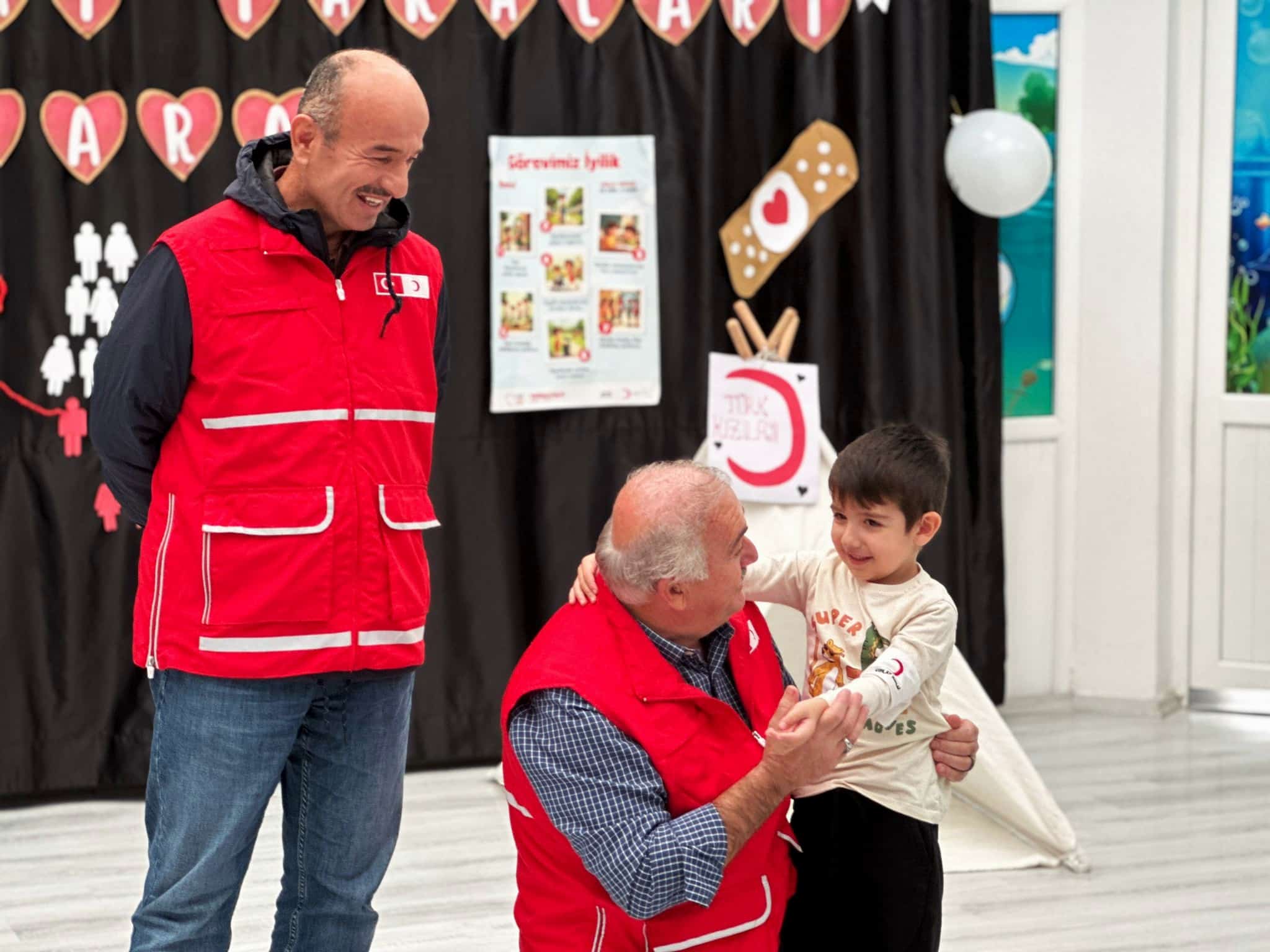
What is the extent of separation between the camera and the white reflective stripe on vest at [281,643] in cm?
183

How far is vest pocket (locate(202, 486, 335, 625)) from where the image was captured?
1.83m

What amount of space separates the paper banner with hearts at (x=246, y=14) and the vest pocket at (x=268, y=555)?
2.22m

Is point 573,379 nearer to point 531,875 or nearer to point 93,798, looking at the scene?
point 93,798

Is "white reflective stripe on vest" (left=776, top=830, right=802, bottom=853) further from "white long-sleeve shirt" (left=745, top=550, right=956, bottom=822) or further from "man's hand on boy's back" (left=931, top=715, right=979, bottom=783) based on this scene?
"man's hand on boy's back" (left=931, top=715, right=979, bottom=783)

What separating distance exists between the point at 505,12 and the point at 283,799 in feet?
8.13

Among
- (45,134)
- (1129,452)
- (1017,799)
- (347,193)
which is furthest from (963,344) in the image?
(347,193)

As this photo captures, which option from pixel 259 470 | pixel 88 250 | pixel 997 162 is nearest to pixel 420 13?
pixel 88 250

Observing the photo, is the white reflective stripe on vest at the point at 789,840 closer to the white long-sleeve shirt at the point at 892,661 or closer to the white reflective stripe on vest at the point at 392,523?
the white long-sleeve shirt at the point at 892,661

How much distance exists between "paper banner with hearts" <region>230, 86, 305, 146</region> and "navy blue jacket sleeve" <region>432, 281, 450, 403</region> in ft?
5.63

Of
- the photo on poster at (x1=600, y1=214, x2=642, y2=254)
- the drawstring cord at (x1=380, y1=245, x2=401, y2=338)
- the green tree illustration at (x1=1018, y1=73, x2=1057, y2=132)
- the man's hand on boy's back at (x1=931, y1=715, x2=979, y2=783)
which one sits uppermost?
the green tree illustration at (x1=1018, y1=73, x2=1057, y2=132)

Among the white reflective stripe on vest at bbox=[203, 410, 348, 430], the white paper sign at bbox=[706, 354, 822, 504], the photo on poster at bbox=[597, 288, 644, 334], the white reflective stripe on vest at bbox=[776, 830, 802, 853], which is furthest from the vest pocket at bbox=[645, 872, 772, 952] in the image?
the photo on poster at bbox=[597, 288, 644, 334]

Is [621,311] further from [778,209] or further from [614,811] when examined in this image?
[614,811]

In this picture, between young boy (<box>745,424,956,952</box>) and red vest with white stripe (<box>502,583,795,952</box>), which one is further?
young boy (<box>745,424,956,952</box>)

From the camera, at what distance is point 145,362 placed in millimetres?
1812
